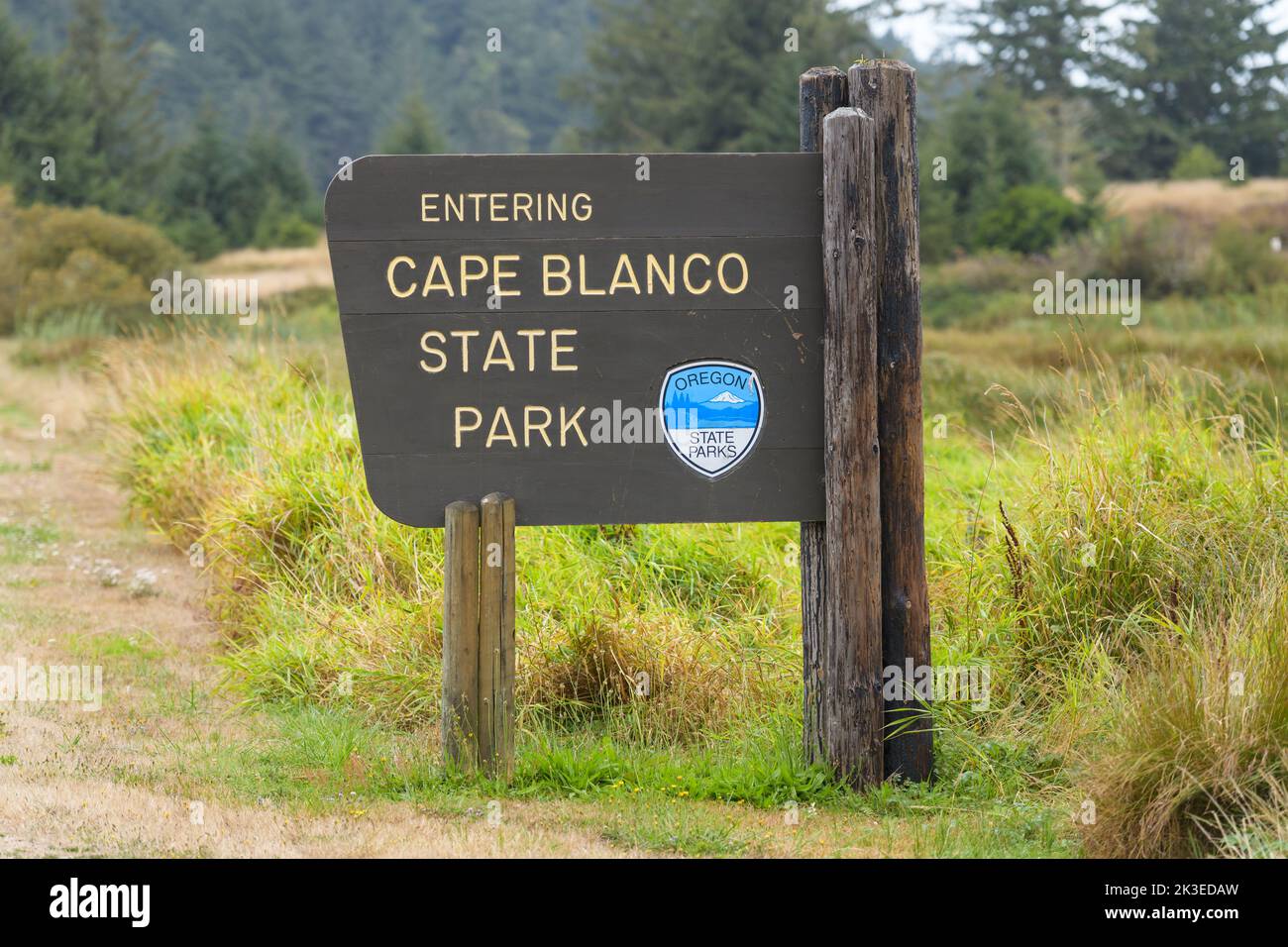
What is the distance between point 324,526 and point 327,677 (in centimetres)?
150

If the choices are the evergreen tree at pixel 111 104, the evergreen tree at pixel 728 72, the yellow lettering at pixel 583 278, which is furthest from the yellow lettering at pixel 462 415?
the evergreen tree at pixel 111 104

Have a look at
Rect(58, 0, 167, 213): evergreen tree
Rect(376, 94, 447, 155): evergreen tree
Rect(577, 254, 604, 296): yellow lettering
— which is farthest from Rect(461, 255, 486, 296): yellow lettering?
Rect(58, 0, 167, 213): evergreen tree

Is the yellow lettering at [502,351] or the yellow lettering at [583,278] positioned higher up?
the yellow lettering at [583,278]

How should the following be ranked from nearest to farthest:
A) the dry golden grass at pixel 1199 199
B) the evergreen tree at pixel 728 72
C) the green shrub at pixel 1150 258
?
the green shrub at pixel 1150 258 < the dry golden grass at pixel 1199 199 < the evergreen tree at pixel 728 72

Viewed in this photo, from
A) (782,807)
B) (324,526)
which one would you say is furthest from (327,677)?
(782,807)

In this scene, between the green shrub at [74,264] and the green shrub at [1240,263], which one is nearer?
the green shrub at [74,264]

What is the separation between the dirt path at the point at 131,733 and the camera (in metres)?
4.16

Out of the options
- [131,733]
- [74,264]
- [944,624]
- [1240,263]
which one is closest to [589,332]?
[944,624]

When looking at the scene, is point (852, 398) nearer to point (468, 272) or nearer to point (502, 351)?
point (502, 351)

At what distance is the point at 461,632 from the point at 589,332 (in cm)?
114

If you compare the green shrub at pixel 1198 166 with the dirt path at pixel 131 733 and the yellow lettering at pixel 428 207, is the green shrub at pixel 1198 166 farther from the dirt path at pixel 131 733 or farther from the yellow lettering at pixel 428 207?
the yellow lettering at pixel 428 207

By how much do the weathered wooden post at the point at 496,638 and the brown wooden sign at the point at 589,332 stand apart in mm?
125

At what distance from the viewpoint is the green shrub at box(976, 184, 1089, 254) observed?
32781 millimetres

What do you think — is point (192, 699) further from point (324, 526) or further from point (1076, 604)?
point (1076, 604)
